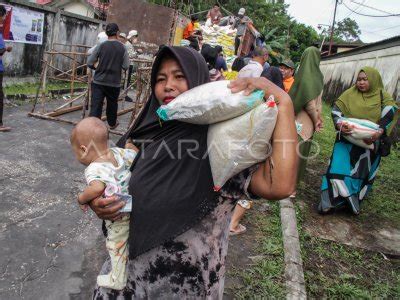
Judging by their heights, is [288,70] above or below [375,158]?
above

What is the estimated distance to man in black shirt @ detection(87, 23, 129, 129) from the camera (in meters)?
A: 5.78

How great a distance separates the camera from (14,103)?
24.3ft

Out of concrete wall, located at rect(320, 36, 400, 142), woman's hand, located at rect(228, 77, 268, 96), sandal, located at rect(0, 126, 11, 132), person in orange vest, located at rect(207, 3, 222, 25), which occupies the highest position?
person in orange vest, located at rect(207, 3, 222, 25)

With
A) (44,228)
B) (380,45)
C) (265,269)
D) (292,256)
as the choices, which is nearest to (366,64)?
(380,45)

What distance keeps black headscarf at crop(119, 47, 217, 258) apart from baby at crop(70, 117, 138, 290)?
0.24 ft

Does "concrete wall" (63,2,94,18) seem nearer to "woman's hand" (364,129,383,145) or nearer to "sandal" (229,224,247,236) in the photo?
"woman's hand" (364,129,383,145)

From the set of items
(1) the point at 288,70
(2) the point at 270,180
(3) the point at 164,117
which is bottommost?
(2) the point at 270,180

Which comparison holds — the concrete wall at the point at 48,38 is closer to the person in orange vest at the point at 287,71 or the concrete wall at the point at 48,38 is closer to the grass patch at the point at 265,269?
the person in orange vest at the point at 287,71

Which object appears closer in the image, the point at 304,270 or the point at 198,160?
the point at 198,160

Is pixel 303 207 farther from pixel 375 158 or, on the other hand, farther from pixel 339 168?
pixel 375 158

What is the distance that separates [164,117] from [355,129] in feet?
11.4

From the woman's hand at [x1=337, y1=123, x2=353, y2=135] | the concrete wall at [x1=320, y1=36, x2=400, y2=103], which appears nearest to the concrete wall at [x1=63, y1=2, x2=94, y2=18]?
the concrete wall at [x1=320, y1=36, x2=400, y2=103]

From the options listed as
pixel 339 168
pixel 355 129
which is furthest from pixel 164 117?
pixel 339 168

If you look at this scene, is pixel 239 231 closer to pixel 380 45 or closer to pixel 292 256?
pixel 292 256
